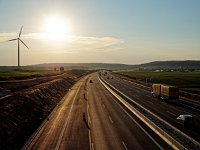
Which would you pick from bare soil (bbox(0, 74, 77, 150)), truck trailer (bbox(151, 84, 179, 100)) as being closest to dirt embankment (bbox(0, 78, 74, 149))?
bare soil (bbox(0, 74, 77, 150))

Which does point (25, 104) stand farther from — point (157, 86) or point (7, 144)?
point (157, 86)

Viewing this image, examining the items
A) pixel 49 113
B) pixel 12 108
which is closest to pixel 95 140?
pixel 12 108

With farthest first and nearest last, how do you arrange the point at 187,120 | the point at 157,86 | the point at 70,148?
the point at 157,86, the point at 187,120, the point at 70,148

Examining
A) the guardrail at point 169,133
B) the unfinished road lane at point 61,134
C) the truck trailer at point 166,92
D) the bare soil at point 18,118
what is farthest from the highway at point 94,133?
the truck trailer at point 166,92

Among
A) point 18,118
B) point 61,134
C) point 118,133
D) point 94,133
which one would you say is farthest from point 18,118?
point 118,133

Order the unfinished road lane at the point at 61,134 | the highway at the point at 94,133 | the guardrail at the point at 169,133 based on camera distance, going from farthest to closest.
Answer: the unfinished road lane at the point at 61,134 → the highway at the point at 94,133 → the guardrail at the point at 169,133

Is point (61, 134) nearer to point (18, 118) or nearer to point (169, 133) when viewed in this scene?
point (18, 118)

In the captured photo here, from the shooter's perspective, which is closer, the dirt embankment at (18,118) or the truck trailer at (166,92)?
the dirt embankment at (18,118)

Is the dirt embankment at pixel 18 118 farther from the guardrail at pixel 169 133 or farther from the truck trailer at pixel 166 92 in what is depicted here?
the truck trailer at pixel 166 92
